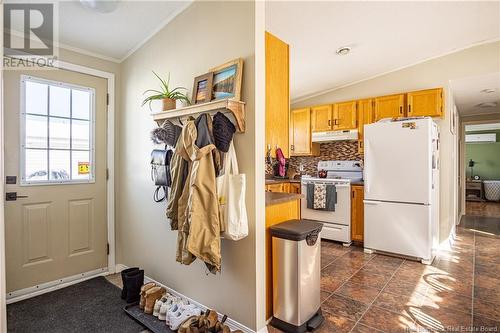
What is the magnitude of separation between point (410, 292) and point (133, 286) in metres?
2.51

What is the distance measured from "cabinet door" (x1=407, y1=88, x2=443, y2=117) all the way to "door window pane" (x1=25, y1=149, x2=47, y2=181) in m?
4.56

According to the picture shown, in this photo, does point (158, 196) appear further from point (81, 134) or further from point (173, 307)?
point (81, 134)

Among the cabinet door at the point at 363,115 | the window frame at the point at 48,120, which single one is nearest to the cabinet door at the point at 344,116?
the cabinet door at the point at 363,115

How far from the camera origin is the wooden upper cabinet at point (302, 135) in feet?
15.8

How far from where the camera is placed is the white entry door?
2.39 meters

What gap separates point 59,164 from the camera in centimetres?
264

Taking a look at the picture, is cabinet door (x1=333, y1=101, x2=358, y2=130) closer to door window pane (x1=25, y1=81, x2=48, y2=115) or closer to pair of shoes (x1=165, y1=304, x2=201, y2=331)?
pair of shoes (x1=165, y1=304, x2=201, y2=331)

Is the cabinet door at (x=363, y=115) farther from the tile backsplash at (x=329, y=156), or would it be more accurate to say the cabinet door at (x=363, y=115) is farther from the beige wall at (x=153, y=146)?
the beige wall at (x=153, y=146)

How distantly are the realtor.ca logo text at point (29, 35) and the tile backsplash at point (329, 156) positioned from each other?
13.4ft

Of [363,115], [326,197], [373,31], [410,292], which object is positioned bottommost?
[410,292]

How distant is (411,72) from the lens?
397cm

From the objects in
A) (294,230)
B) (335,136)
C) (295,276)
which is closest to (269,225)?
(294,230)

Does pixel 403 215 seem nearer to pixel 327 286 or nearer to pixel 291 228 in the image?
pixel 327 286

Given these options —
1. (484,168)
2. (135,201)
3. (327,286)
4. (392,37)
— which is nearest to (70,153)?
(135,201)
